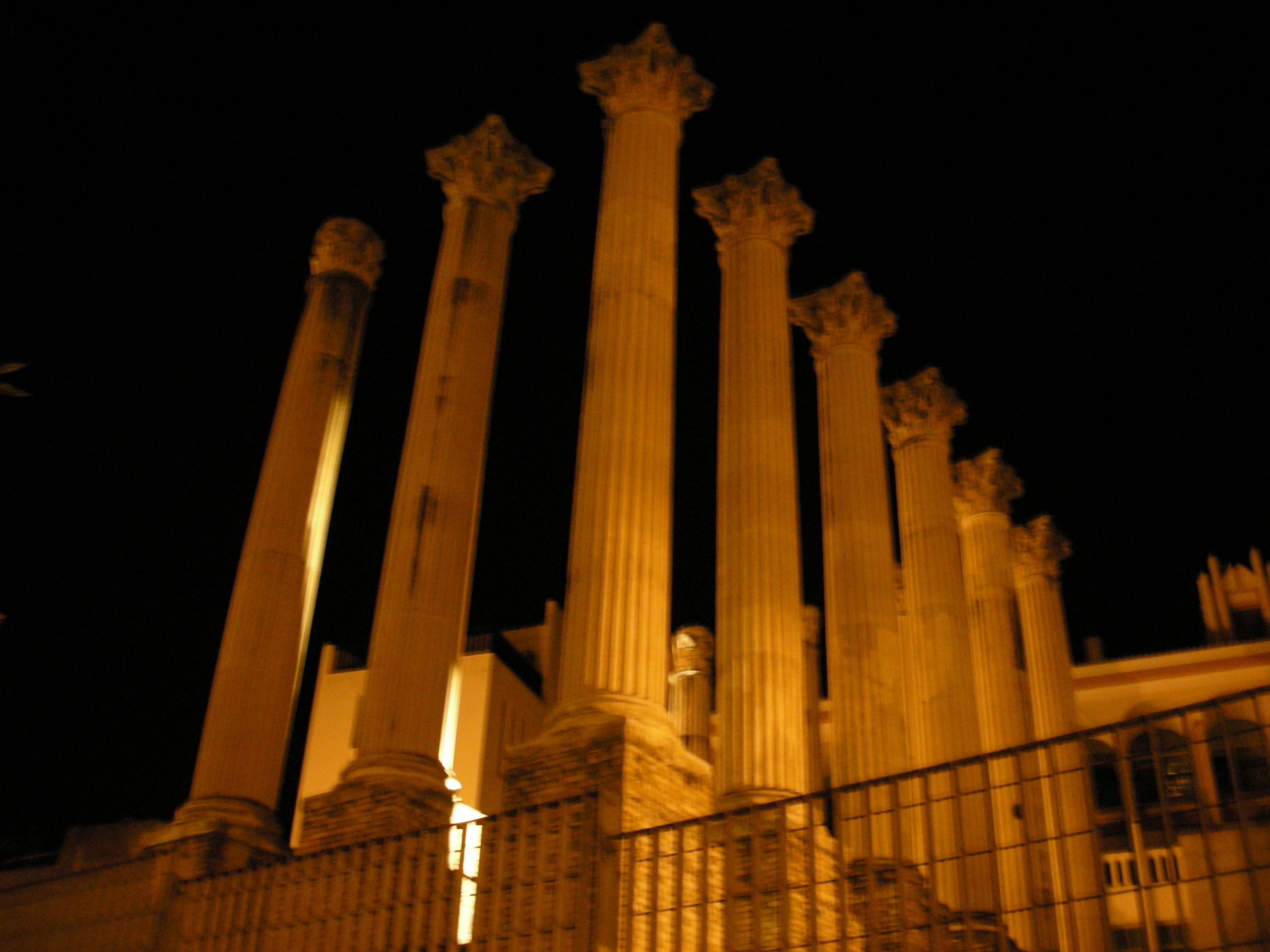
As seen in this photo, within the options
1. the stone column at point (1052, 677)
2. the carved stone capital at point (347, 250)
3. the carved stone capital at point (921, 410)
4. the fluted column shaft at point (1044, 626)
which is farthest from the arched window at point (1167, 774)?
the carved stone capital at point (347, 250)

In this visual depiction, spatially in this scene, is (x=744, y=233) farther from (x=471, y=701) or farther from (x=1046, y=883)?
(x=471, y=701)

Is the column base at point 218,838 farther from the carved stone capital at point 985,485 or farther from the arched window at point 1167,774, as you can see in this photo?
the carved stone capital at point 985,485

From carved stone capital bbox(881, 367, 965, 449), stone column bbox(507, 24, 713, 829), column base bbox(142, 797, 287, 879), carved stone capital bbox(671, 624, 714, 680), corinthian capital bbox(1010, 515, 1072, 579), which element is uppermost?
carved stone capital bbox(881, 367, 965, 449)

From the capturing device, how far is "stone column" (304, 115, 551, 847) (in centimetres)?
2403

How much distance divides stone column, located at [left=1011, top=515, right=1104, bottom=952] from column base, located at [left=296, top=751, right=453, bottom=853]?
48.6 ft

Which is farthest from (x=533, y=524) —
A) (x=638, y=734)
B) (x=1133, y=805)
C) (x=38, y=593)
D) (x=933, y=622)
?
(x=1133, y=805)

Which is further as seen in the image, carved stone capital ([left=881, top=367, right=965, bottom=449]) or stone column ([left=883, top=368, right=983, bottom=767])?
carved stone capital ([left=881, top=367, right=965, bottom=449])

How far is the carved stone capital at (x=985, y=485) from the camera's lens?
137 ft

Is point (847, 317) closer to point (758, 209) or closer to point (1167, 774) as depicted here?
point (758, 209)

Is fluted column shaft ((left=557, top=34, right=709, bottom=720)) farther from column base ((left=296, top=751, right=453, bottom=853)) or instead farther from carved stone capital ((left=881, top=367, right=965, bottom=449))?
carved stone capital ((left=881, top=367, right=965, bottom=449))

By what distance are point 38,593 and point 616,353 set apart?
92.9 feet

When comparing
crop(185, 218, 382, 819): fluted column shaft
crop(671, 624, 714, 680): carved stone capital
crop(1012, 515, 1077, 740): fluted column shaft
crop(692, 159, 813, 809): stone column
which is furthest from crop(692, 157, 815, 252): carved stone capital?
crop(671, 624, 714, 680): carved stone capital

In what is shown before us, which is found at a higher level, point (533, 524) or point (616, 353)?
point (533, 524)

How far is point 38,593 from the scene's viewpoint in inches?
1750
